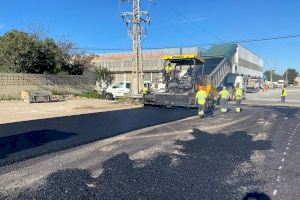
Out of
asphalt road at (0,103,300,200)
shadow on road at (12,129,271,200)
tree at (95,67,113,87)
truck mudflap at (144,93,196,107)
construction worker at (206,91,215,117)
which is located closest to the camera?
shadow on road at (12,129,271,200)

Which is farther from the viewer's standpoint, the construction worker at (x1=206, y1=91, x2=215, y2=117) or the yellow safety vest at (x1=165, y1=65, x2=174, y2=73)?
the yellow safety vest at (x1=165, y1=65, x2=174, y2=73)

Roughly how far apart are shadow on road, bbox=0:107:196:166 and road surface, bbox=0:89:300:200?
0.03m

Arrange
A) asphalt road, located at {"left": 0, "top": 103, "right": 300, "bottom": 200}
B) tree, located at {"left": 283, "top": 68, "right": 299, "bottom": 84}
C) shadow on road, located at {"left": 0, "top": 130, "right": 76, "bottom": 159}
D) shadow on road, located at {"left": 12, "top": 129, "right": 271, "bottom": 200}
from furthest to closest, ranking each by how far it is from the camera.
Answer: tree, located at {"left": 283, "top": 68, "right": 299, "bottom": 84}
shadow on road, located at {"left": 0, "top": 130, "right": 76, "bottom": 159}
asphalt road, located at {"left": 0, "top": 103, "right": 300, "bottom": 200}
shadow on road, located at {"left": 12, "top": 129, "right": 271, "bottom": 200}

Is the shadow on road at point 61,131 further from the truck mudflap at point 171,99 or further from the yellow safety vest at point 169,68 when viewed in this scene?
the yellow safety vest at point 169,68

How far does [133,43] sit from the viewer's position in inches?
1166

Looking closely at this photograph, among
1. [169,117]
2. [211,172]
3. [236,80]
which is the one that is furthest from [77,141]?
[236,80]

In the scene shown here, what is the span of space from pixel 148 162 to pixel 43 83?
21330mm

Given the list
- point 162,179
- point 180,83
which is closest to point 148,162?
point 162,179

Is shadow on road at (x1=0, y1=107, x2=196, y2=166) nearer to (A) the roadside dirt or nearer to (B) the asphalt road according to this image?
(B) the asphalt road

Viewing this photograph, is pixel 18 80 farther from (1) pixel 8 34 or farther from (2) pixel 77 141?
(2) pixel 77 141

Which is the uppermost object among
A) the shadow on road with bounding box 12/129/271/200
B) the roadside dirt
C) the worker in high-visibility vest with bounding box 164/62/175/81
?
the worker in high-visibility vest with bounding box 164/62/175/81

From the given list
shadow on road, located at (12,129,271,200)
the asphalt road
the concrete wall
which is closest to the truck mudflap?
the asphalt road

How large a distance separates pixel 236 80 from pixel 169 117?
78.3 feet

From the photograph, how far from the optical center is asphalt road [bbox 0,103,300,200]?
5520 millimetres
